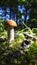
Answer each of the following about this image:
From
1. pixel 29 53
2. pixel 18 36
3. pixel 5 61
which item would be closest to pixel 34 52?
pixel 29 53

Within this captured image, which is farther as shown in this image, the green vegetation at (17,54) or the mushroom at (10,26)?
the mushroom at (10,26)

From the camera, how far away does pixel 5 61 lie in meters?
4.22

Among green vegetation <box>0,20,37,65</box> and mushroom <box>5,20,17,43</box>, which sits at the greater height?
mushroom <box>5,20,17,43</box>

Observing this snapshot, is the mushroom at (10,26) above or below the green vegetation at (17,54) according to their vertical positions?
above

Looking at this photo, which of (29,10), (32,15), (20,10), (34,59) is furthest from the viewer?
(20,10)

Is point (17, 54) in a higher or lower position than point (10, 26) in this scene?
lower

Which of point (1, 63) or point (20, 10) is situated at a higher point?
point (1, 63)

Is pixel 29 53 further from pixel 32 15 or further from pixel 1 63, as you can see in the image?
pixel 32 15

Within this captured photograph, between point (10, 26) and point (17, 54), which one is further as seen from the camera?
point (10, 26)

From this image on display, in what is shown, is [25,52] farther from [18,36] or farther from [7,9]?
[7,9]

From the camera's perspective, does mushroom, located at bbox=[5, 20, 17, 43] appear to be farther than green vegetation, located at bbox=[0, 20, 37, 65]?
Yes

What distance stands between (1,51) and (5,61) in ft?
1.52

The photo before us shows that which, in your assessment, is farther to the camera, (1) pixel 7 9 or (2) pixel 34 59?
(1) pixel 7 9

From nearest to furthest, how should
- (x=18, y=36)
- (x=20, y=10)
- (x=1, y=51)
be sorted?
(x=1, y=51)
(x=18, y=36)
(x=20, y=10)
